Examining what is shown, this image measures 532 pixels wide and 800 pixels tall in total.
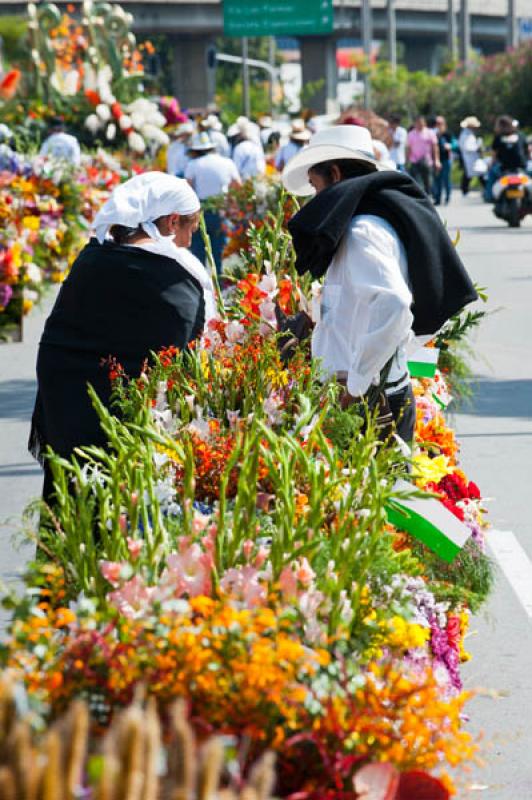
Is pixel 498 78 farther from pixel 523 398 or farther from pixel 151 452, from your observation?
pixel 151 452

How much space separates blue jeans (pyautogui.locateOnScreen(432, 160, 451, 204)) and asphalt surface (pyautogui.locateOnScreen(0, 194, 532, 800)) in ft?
41.0

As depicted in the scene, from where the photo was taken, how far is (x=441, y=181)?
3216 cm

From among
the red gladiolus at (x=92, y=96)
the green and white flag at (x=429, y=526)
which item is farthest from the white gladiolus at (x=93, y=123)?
the green and white flag at (x=429, y=526)

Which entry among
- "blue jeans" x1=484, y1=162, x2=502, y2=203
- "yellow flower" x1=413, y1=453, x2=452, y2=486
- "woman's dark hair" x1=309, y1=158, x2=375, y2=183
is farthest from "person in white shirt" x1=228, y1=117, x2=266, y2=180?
"yellow flower" x1=413, y1=453, x2=452, y2=486

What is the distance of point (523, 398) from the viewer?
10.6 metres

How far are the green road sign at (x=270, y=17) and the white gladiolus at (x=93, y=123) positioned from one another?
26880 mm

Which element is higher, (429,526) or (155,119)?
(429,526)

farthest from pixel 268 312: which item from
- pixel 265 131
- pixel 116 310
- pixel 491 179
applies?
pixel 491 179

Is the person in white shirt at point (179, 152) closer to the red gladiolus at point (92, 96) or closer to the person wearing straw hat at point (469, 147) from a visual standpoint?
the red gladiolus at point (92, 96)

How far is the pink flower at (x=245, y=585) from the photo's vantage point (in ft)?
9.87

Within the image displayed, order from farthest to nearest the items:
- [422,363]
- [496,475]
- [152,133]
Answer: [152,133] → [496,475] → [422,363]

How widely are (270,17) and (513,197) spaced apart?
86.7 ft

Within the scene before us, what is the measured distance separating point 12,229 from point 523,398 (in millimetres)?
5433

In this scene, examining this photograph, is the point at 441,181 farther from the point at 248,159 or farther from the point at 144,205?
the point at 144,205
